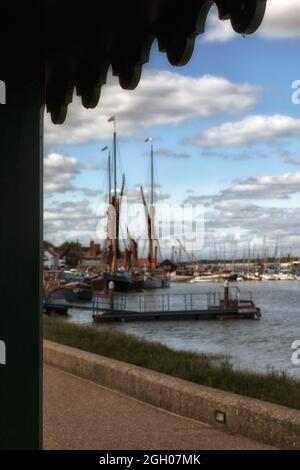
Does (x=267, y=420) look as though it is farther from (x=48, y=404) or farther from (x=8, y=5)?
(x=8, y=5)

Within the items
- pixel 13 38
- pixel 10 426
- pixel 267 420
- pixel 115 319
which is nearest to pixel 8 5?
pixel 13 38

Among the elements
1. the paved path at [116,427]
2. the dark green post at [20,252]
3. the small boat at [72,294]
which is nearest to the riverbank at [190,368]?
the paved path at [116,427]

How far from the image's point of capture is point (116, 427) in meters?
7.49

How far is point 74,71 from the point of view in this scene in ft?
12.3

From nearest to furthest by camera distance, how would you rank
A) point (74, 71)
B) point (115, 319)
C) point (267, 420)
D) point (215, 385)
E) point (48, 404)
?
point (74, 71) < point (267, 420) < point (48, 404) < point (215, 385) < point (115, 319)

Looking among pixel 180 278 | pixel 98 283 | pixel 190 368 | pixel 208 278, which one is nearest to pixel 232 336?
pixel 190 368

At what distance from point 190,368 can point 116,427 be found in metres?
3.25

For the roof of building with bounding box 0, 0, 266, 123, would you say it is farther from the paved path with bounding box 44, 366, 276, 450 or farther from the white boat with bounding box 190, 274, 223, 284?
the white boat with bounding box 190, 274, 223, 284

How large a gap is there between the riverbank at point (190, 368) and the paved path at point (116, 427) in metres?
1.22

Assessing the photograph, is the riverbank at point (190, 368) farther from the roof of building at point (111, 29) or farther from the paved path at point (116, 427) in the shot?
the roof of building at point (111, 29)

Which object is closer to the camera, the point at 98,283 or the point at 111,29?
the point at 111,29

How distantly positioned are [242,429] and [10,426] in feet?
15.1

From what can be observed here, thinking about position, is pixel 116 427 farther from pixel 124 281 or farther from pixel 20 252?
pixel 124 281

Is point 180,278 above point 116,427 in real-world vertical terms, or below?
below
